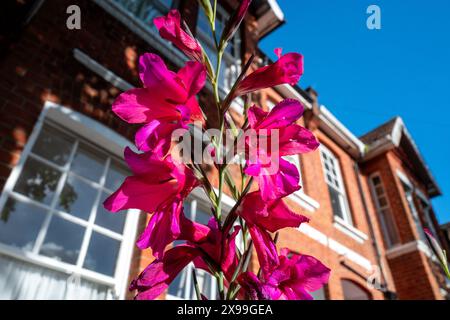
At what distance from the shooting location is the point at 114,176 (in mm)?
3889

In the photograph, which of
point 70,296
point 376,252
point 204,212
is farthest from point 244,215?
point 376,252

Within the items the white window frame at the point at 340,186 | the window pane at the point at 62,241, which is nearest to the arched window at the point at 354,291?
the white window frame at the point at 340,186

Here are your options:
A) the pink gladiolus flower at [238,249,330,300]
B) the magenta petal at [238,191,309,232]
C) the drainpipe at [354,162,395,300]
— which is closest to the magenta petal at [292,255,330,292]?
the pink gladiolus flower at [238,249,330,300]

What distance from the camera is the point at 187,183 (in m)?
0.66

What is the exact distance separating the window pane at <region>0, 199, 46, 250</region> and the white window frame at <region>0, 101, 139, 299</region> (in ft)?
0.32

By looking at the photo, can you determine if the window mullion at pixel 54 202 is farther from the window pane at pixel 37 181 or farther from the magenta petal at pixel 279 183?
the magenta petal at pixel 279 183

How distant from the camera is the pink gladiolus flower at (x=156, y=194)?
→ 0.61 meters

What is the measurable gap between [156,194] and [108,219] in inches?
→ 127

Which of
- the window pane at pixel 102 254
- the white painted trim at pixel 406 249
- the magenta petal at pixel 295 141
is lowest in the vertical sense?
the magenta petal at pixel 295 141

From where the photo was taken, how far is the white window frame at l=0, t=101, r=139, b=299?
2.85m

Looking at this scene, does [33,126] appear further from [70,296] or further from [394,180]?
[394,180]

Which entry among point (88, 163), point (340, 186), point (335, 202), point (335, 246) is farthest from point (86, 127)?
point (340, 186)

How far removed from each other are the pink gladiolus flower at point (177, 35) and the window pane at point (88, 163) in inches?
122

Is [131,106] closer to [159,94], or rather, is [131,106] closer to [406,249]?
[159,94]
